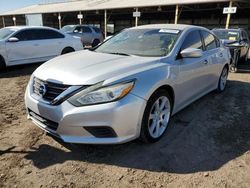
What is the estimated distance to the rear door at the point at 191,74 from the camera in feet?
13.5

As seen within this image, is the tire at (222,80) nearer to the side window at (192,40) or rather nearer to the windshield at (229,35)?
the side window at (192,40)

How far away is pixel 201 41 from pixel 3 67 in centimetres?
636

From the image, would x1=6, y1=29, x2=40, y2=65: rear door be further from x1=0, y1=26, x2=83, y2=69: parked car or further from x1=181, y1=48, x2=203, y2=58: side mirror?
x1=181, y1=48, x2=203, y2=58: side mirror

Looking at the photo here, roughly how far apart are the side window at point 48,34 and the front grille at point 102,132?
7093 millimetres

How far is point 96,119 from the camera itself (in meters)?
2.97

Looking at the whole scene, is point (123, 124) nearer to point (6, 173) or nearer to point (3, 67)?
point (6, 173)

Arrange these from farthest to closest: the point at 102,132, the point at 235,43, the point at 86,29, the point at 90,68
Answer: the point at 86,29 < the point at 235,43 < the point at 90,68 < the point at 102,132

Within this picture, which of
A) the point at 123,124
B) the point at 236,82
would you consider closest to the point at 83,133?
the point at 123,124

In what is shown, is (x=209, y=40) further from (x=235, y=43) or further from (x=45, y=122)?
(x=235, y=43)

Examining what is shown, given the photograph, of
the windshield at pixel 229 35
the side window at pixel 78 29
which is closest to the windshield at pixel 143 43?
the windshield at pixel 229 35

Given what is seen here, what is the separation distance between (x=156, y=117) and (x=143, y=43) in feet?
4.40

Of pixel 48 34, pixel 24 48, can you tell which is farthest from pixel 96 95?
pixel 48 34

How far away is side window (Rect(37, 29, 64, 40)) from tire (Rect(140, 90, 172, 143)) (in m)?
6.81

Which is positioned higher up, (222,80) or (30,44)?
(30,44)
